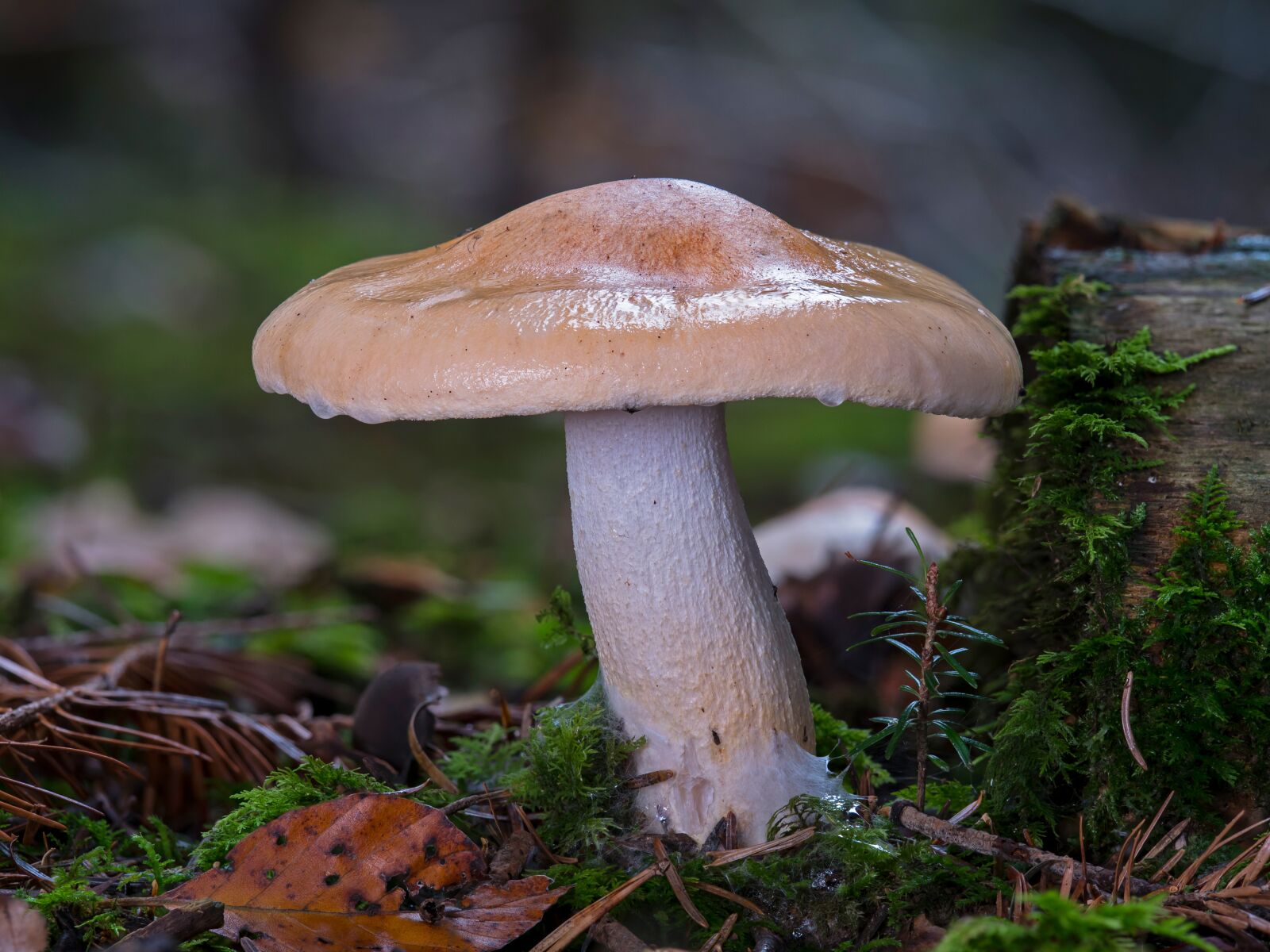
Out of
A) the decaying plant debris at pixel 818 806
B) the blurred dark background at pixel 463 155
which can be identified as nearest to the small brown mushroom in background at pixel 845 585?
the decaying plant debris at pixel 818 806

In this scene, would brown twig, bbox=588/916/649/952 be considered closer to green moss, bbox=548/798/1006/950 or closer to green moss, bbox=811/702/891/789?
green moss, bbox=548/798/1006/950

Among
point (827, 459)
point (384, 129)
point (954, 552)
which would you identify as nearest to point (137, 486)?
point (827, 459)

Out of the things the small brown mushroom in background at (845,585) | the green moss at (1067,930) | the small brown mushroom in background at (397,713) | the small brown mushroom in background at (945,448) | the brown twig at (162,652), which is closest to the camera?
the green moss at (1067,930)

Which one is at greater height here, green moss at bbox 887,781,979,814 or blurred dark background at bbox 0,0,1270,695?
blurred dark background at bbox 0,0,1270,695

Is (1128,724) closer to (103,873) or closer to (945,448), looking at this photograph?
(103,873)

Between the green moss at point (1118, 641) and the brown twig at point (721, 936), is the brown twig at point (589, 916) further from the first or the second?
the green moss at point (1118, 641)

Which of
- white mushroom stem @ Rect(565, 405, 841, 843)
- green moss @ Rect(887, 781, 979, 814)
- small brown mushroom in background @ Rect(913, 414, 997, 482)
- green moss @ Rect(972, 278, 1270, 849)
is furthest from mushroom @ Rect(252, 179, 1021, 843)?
small brown mushroom in background @ Rect(913, 414, 997, 482)
